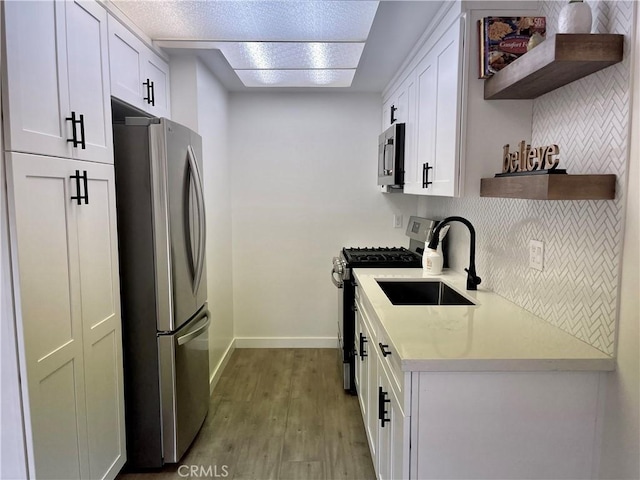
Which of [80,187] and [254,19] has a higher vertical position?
[254,19]

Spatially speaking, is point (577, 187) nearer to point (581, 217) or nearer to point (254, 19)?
point (581, 217)

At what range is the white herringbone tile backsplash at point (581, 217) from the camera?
1.33 m

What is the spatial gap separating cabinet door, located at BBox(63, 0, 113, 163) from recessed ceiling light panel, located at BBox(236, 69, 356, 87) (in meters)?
1.25

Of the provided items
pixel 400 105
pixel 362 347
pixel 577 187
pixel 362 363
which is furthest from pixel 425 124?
pixel 362 363

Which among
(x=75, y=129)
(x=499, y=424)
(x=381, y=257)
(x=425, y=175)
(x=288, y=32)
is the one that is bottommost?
(x=499, y=424)

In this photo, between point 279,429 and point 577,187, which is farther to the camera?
point 279,429

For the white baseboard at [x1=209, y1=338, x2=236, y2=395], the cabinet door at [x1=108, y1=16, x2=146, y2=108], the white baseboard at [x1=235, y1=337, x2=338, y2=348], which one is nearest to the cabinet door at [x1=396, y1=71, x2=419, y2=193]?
the cabinet door at [x1=108, y1=16, x2=146, y2=108]

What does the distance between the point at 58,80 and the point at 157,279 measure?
0.97 meters

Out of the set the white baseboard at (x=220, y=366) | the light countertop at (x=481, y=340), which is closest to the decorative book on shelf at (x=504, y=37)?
the light countertop at (x=481, y=340)

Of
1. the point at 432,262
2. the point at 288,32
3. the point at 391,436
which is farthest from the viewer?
the point at 432,262

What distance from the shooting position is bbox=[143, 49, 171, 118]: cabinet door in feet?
8.00

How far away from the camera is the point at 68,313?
5.41ft

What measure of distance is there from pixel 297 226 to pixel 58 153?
2.49 meters

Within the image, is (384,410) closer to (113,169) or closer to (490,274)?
(490,274)
